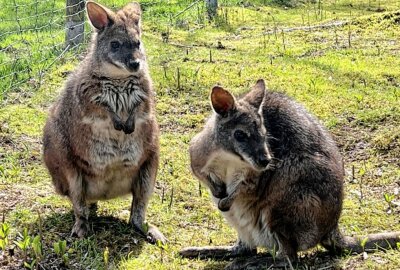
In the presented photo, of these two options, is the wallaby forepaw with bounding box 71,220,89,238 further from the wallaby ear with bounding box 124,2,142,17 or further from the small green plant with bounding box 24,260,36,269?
the wallaby ear with bounding box 124,2,142,17

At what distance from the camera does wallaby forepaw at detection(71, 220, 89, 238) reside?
171 inches

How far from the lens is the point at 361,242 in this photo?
400 centimetres

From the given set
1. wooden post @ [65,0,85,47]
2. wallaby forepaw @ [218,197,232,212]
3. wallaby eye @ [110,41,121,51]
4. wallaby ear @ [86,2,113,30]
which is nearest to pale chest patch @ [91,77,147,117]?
wallaby eye @ [110,41,121,51]

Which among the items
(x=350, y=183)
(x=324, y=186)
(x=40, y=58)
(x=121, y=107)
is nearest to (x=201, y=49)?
(x=40, y=58)

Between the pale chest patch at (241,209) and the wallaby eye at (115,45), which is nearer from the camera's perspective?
the pale chest patch at (241,209)

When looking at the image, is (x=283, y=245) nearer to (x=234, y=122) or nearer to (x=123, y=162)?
(x=234, y=122)

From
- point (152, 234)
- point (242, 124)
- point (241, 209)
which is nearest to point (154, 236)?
point (152, 234)

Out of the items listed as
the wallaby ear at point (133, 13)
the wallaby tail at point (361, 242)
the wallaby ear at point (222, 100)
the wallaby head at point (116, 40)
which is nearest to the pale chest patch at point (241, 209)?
the wallaby ear at point (222, 100)

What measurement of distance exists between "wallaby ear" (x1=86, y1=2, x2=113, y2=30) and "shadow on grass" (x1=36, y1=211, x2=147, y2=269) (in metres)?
1.32

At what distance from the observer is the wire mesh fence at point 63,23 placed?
7664 millimetres

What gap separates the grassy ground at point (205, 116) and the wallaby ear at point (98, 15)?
129 centimetres

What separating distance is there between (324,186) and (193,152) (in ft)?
2.92

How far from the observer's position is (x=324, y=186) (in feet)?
12.7

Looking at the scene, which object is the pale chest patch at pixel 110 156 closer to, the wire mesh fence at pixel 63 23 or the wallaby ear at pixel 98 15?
the wallaby ear at pixel 98 15
